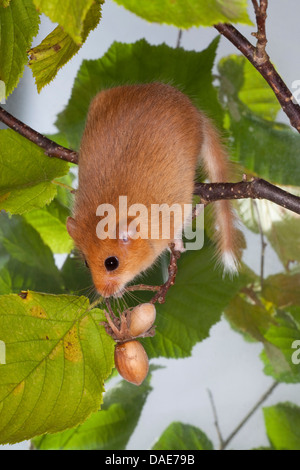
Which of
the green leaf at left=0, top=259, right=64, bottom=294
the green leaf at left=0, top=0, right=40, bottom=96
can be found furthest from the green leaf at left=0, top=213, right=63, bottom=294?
the green leaf at left=0, top=0, right=40, bottom=96

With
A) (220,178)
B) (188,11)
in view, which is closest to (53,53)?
(188,11)

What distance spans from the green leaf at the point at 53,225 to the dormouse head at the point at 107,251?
0.17 meters

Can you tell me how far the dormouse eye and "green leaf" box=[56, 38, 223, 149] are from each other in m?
0.26

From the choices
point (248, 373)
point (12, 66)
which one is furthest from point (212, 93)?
point (248, 373)

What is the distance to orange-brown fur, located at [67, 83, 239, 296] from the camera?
555mm

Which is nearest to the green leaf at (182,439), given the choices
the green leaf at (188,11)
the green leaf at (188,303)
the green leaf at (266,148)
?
the green leaf at (188,303)

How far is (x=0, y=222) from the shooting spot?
0.73 metres

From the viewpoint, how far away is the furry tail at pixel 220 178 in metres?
0.66

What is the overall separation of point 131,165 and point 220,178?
150mm

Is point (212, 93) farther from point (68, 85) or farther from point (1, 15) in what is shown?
point (1, 15)

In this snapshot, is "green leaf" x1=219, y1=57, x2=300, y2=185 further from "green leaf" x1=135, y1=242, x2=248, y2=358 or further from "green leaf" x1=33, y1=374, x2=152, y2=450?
"green leaf" x1=33, y1=374, x2=152, y2=450

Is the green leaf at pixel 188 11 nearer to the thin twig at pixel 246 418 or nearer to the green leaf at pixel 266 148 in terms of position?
the green leaf at pixel 266 148

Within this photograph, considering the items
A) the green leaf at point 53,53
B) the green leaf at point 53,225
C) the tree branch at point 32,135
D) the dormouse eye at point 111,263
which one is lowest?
the dormouse eye at point 111,263

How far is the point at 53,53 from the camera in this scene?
1.36 ft
